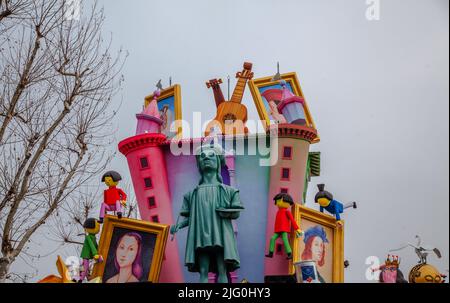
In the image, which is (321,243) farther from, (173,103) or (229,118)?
(173,103)

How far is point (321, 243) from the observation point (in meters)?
10.1

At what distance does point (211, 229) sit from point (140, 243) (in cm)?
127

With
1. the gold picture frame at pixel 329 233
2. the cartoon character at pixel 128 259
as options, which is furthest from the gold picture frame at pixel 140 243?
the gold picture frame at pixel 329 233

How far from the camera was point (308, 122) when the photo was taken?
478 inches

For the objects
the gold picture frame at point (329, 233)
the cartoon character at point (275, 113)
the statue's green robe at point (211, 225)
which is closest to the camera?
the statue's green robe at point (211, 225)

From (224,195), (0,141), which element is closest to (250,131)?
(224,195)

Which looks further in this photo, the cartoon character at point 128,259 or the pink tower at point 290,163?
the pink tower at point 290,163

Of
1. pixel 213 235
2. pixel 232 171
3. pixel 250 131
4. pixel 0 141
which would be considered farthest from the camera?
pixel 250 131

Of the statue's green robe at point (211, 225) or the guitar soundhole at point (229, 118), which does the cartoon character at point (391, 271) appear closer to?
the statue's green robe at point (211, 225)

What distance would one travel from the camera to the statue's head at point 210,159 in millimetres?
10023

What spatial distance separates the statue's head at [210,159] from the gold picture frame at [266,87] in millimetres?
1775

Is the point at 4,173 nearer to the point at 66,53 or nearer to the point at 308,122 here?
the point at 66,53

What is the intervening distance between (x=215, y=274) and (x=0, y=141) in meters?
4.00
